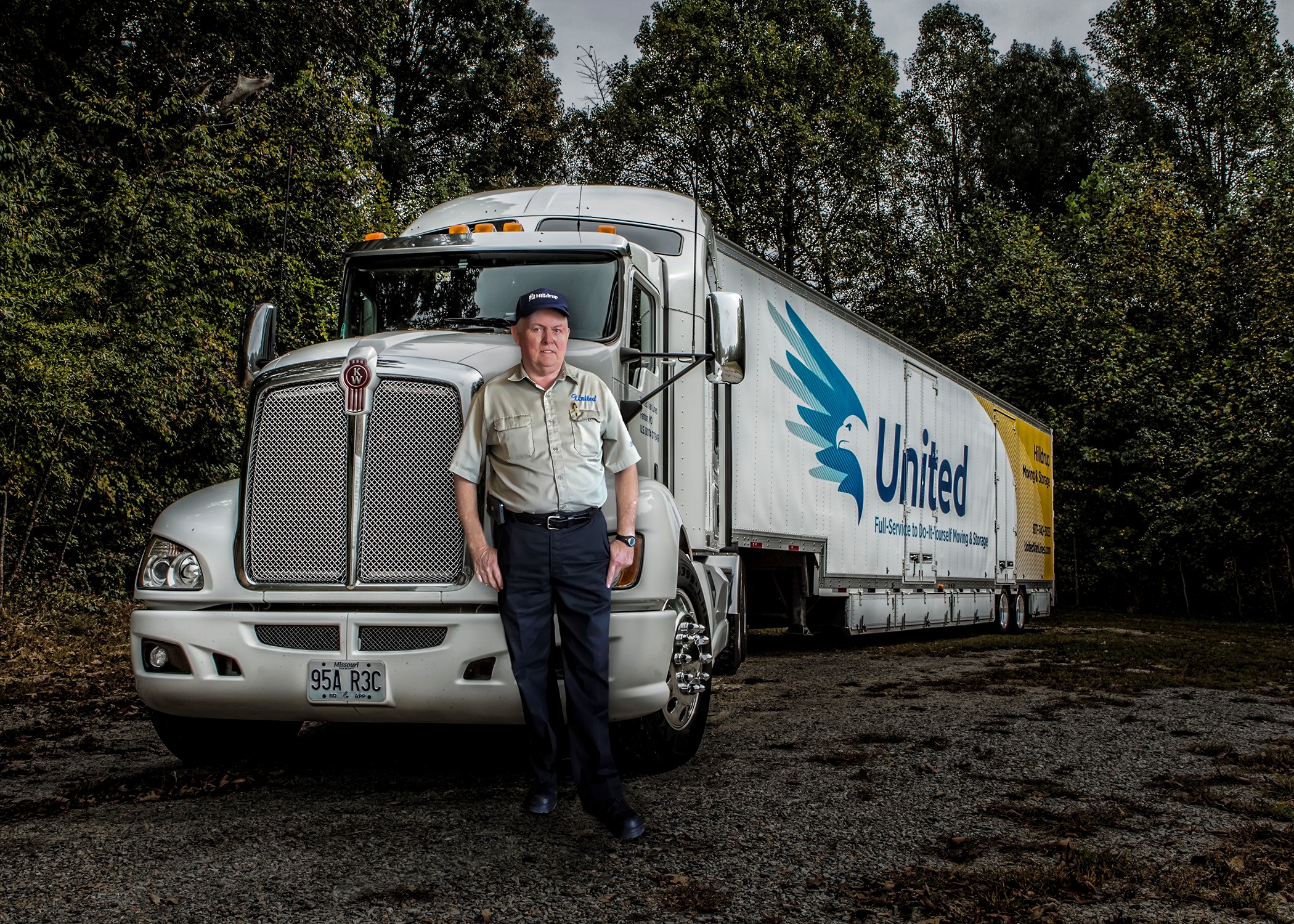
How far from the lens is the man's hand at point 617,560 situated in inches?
173

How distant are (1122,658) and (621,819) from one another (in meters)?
9.81

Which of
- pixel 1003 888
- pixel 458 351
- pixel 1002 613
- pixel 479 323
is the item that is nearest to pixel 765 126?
pixel 1002 613

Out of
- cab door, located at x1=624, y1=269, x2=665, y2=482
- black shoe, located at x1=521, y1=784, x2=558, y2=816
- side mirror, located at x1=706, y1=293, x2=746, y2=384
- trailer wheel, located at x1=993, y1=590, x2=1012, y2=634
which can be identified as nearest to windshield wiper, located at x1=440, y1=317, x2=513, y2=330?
cab door, located at x1=624, y1=269, x2=665, y2=482

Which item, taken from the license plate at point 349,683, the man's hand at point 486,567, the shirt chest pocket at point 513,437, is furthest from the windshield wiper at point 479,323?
the license plate at point 349,683

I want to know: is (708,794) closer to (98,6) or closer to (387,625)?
(387,625)

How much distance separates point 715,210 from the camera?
31.3m

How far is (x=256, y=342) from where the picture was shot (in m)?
5.81

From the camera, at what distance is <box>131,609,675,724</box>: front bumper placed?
4.58 m

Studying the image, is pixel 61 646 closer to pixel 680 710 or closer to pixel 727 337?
pixel 680 710

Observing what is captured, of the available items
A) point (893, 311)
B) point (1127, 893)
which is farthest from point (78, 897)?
point (893, 311)

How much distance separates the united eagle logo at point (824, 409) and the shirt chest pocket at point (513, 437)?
17.7ft

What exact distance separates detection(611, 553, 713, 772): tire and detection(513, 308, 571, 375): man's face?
1.36 meters

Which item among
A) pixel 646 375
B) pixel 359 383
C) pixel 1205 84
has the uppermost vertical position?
pixel 1205 84

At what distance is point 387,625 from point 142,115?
14.3 m
